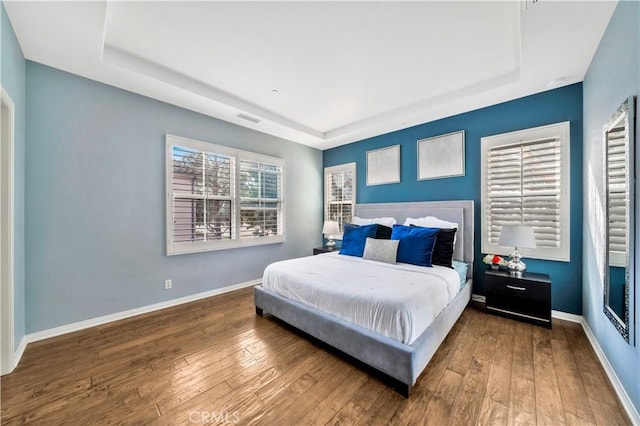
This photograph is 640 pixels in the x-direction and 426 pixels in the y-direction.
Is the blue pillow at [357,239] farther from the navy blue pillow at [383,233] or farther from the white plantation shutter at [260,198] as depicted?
the white plantation shutter at [260,198]

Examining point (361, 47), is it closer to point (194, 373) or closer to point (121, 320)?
point (194, 373)

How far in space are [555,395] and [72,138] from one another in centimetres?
481

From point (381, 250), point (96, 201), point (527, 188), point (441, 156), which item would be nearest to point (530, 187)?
point (527, 188)

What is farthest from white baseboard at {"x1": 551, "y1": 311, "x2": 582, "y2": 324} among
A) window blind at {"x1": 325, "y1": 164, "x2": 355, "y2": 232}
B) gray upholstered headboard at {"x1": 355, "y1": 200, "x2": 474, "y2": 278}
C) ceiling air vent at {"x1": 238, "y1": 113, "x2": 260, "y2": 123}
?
ceiling air vent at {"x1": 238, "y1": 113, "x2": 260, "y2": 123}

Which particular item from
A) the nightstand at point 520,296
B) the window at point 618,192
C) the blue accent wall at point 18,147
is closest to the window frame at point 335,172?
the nightstand at point 520,296

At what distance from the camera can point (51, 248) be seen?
2.48 m

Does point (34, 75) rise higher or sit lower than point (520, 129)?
higher

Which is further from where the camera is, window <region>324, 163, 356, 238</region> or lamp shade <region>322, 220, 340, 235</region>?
window <region>324, 163, 356, 238</region>

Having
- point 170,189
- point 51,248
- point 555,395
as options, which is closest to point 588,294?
point 555,395

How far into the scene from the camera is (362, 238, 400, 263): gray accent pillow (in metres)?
3.09

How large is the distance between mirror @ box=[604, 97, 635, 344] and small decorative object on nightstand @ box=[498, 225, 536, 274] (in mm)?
804

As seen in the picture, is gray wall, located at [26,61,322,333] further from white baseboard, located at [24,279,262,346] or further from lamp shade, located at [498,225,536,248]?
lamp shade, located at [498,225,536,248]

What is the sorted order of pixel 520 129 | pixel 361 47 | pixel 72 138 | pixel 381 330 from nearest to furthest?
pixel 381 330 → pixel 361 47 → pixel 72 138 → pixel 520 129

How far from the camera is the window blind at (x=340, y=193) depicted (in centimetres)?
511
